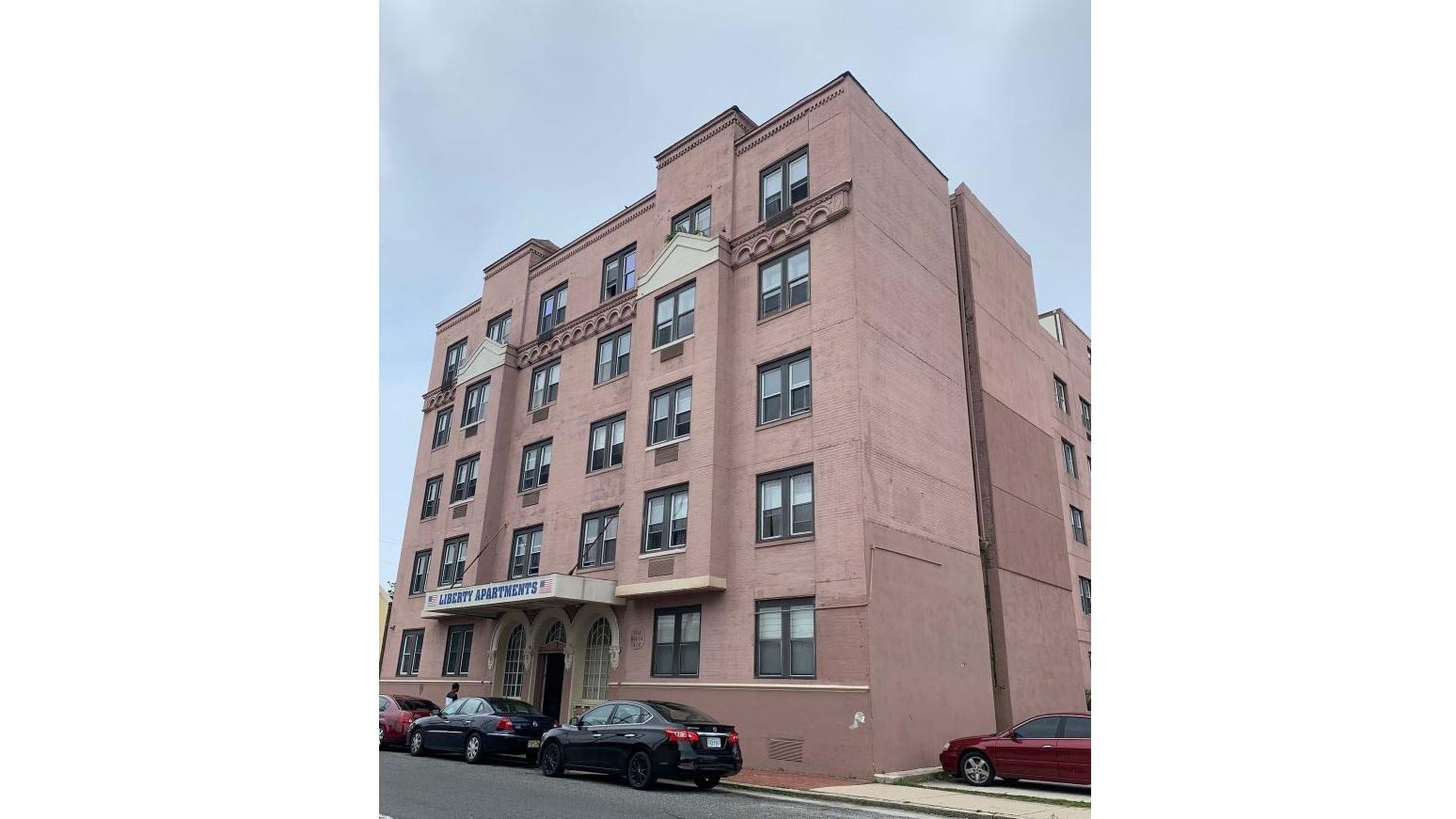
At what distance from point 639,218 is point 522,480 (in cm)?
993

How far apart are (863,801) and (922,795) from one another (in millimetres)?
1407

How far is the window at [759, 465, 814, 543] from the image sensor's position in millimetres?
21062

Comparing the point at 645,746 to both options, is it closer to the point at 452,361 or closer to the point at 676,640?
the point at 676,640

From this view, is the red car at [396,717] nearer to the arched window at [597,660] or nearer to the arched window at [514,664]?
the arched window at [514,664]

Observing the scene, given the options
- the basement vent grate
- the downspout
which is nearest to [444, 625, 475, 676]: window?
the basement vent grate

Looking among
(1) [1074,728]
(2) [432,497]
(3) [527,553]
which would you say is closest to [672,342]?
(3) [527,553]

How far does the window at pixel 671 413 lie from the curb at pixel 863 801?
33.1 feet

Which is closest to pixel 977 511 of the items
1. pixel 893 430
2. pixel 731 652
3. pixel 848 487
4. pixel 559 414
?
pixel 893 430

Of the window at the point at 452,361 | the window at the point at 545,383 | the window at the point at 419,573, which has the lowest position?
the window at the point at 419,573

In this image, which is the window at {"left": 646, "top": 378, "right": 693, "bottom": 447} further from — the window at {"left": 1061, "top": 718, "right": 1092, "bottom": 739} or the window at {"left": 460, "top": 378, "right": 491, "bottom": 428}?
the window at {"left": 1061, "top": 718, "right": 1092, "bottom": 739}

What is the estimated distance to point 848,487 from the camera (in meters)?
20.3

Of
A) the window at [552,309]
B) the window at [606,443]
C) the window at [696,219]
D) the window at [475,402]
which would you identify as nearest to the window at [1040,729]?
the window at [606,443]

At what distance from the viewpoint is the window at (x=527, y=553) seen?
28.9 metres

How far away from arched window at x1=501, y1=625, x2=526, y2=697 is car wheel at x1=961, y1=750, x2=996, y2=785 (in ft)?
49.0
